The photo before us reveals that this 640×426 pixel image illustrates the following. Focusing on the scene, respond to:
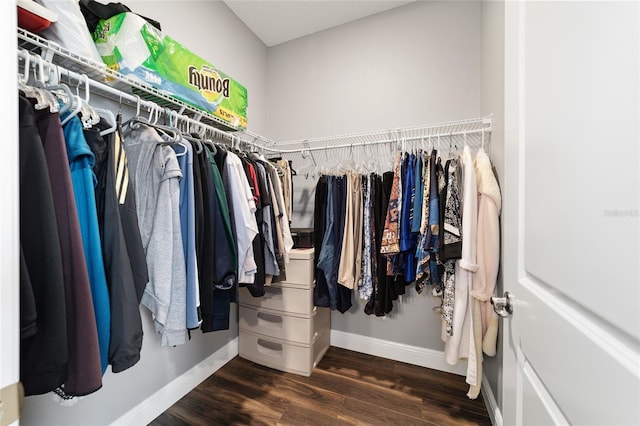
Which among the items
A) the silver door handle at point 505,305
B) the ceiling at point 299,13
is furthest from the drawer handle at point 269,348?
the ceiling at point 299,13

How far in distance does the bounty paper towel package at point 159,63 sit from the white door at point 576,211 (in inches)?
55.7

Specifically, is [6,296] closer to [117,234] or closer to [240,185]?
[117,234]

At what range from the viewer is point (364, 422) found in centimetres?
136

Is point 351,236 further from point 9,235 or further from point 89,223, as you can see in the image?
point 9,235

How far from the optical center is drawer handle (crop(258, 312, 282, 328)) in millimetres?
1850

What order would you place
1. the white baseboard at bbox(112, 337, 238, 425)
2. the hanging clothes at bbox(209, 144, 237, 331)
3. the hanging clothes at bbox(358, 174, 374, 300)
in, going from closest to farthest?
1. the hanging clothes at bbox(209, 144, 237, 331)
2. the white baseboard at bbox(112, 337, 238, 425)
3. the hanging clothes at bbox(358, 174, 374, 300)

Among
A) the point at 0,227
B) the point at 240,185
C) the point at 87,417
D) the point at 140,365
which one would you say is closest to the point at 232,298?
the point at 240,185

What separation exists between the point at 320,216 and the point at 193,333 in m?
1.20

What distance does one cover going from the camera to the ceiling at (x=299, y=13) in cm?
193

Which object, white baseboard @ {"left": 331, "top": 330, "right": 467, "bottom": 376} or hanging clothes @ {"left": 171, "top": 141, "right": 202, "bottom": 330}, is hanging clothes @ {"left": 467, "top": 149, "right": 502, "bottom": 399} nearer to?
white baseboard @ {"left": 331, "top": 330, "right": 467, "bottom": 376}

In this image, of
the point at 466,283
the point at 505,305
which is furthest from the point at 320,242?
the point at 505,305

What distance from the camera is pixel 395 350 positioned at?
6.41 ft

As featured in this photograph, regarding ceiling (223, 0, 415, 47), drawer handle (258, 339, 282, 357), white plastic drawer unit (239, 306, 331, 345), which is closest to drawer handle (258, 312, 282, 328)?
white plastic drawer unit (239, 306, 331, 345)

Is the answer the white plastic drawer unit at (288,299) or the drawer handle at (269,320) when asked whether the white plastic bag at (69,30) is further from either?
the drawer handle at (269,320)
